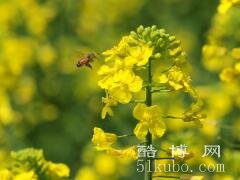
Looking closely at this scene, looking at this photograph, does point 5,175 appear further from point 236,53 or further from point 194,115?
point 236,53

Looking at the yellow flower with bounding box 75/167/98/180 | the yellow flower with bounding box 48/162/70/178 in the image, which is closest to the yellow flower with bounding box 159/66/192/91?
the yellow flower with bounding box 48/162/70/178

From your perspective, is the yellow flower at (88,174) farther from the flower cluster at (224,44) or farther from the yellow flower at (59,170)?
the yellow flower at (59,170)

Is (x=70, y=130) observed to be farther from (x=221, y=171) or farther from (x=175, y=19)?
(x=221, y=171)

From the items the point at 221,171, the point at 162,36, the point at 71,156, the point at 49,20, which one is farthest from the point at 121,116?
the point at 162,36

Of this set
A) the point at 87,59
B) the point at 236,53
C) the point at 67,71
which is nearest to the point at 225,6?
the point at 236,53

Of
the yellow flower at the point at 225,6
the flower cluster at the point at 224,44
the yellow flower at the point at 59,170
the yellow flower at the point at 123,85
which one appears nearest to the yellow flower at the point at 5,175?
the yellow flower at the point at 59,170
